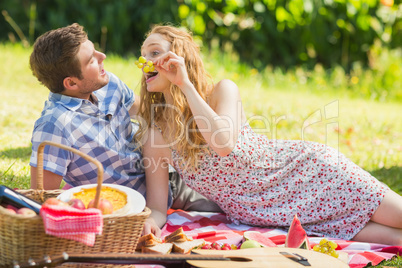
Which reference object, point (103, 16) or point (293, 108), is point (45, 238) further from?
point (103, 16)

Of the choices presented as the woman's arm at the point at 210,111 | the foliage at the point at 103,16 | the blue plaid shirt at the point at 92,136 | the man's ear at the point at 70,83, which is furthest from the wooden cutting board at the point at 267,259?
A: the foliage at the point at 103,16

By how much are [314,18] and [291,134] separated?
3227 millimetres

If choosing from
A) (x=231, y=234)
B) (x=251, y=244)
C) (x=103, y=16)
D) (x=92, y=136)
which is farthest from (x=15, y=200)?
(x=103, y=16)

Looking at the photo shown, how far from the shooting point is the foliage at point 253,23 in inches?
324

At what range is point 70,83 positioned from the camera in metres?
3.27

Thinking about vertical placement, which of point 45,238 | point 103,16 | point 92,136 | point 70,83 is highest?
point 103,16

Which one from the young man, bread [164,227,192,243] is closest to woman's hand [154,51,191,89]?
the young man

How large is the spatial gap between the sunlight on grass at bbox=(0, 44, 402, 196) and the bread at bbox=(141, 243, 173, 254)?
4.71ft

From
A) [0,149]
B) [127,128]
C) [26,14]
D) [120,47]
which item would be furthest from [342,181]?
[26,14]

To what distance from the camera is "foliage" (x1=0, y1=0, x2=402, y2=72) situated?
8.23 metres

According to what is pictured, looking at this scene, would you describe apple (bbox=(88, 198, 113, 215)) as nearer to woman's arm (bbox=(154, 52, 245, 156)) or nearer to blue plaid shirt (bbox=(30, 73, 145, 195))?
blue plaid shirt (bbox=(30, 73, 145, 195))

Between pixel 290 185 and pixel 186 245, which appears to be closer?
pixel 186 245

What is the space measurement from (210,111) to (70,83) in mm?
948

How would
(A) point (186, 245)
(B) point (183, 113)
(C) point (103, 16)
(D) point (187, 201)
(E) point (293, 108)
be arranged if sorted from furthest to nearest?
(C) point (103, 16) < (E) point (293, 108) < (D) point (187, 201) < (B) point (183, 113) < (A) point (186, 245)
